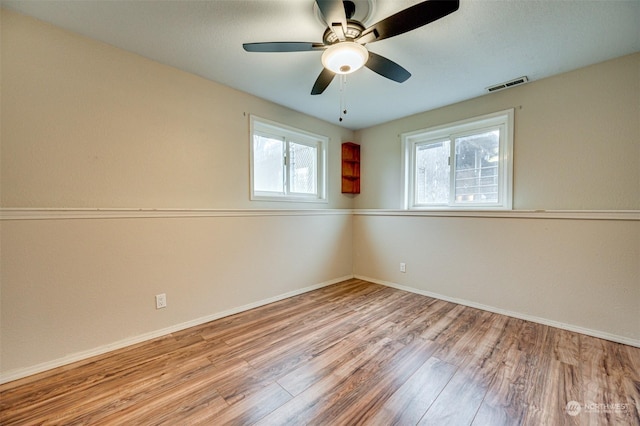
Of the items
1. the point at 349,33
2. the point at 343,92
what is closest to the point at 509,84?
the point at 343,92

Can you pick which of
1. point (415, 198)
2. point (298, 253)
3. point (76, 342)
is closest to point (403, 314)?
point (298, 253)

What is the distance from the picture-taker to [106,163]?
2.02 metres

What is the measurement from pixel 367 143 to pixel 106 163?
3212mm

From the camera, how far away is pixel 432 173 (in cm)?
348

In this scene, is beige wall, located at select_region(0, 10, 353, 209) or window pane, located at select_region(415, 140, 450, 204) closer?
beige wall, located at select_region(0, 10, 353, 209)

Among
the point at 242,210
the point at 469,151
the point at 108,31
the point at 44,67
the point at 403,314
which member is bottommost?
the point at 403,314

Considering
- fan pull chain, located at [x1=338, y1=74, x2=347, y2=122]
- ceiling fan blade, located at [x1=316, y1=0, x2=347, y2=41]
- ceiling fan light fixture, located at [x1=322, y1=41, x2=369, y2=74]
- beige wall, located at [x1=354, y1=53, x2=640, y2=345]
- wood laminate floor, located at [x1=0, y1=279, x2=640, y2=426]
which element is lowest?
wood laminate floor, located at [x1=0, y1=279, x2=640, y2=426]

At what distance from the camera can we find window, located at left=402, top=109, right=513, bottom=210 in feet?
9.28

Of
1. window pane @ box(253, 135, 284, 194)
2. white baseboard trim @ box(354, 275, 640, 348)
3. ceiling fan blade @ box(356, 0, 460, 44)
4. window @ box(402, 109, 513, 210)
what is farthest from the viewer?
window pane @ box(253, 135, 284, 194)

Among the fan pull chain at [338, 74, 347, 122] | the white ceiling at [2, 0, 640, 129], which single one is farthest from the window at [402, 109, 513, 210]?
the fan pull chain at [338, 74, 347, 122]

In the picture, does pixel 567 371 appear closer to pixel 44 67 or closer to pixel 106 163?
pixel 106 163

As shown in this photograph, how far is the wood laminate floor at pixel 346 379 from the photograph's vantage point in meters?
1.38

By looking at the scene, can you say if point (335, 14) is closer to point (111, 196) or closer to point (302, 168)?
point (111, 196)

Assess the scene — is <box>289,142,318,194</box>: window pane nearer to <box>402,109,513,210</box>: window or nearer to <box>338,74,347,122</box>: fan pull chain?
<box>338,74,347,122</box>: fan pull chain
